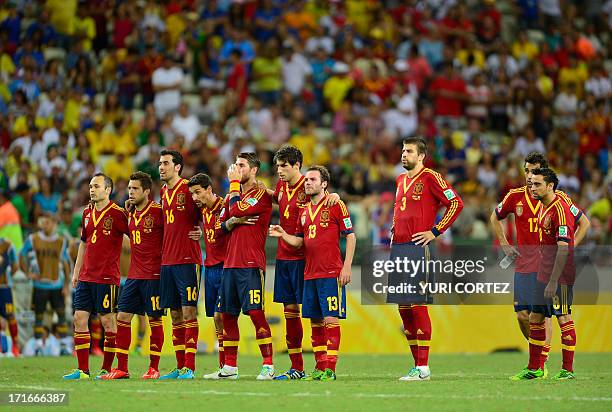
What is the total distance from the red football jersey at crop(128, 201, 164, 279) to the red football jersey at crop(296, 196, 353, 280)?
1.79 meters

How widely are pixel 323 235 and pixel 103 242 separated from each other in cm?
272

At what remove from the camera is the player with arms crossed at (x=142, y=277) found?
14.2 meters

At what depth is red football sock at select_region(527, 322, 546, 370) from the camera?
14.2 meters

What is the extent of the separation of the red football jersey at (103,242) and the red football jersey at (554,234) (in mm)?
4975

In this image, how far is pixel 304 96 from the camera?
27.3m

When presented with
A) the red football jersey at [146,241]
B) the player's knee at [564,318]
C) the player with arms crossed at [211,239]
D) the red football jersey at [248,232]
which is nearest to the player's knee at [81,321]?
the red football jersey at [146,241]

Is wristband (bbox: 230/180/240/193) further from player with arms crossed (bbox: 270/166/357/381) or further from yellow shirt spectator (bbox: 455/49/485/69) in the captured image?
yellow shirt spectator (bbox: 455/49/485/69)

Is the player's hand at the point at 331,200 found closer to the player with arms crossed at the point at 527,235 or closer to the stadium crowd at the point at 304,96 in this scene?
the player with arms crossed at the point at 527,235

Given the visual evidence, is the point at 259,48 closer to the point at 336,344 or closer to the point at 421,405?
the point at 336,344

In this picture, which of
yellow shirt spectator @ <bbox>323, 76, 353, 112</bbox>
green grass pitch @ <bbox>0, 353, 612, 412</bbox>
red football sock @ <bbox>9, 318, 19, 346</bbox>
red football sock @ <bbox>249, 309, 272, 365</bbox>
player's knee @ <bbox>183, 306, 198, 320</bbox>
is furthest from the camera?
yellow shirt spectator @ <bbox>323, 76, 353, 112</bbox>

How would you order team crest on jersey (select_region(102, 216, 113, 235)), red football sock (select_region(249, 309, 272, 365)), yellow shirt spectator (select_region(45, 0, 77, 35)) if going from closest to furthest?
red football sock (select_region(249, 309, 272, 365))
team crest on jersey (select_region(102, 216, 113, 235))
yellow shirt spectator (select_region(45, 0, 77, 35))

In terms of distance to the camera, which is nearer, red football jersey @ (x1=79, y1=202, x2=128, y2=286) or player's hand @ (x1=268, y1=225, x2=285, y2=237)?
player's hand @ (x1=268, y1=225, x2=285, y2=237)

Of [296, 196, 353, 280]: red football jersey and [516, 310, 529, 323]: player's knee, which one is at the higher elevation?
[296, 196, 353, 280]: red football jersey

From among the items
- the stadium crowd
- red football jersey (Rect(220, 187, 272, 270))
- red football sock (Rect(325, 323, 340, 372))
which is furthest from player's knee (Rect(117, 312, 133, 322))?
the stadium crowd
